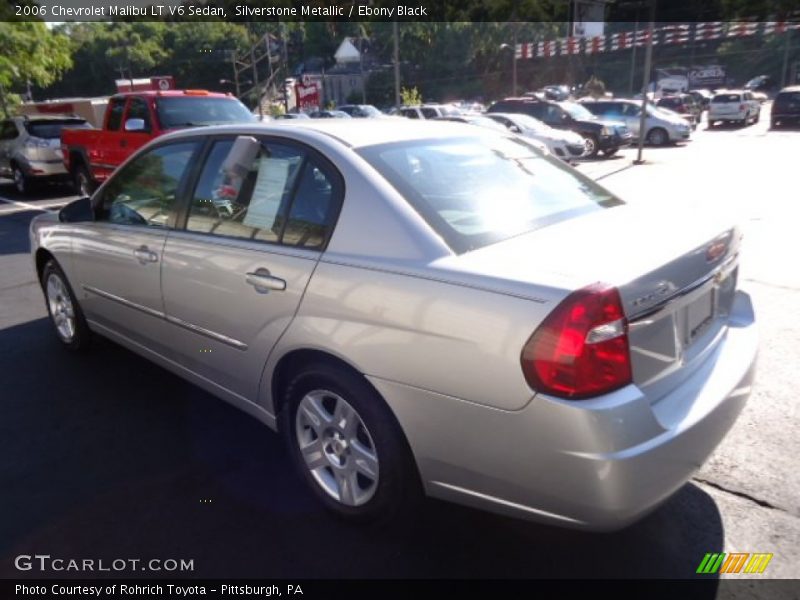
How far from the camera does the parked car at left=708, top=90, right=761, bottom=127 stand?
2822 cm

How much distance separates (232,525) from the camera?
2725mm

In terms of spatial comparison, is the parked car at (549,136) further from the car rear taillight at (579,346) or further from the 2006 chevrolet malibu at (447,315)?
the car rear taillight at (579,346)

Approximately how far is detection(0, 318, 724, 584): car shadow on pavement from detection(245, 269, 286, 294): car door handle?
948 millimetres

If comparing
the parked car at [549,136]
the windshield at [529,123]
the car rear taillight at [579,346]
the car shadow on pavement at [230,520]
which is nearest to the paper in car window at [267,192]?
the car shadow on pavement at [230,520]

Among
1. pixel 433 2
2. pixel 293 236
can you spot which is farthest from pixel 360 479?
pixel 433 2

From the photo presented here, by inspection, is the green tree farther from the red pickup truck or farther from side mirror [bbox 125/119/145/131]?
side mirror [bbox 125/119/145/131]

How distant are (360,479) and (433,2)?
69472 mm

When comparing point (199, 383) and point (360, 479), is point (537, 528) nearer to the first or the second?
point (360, 479)

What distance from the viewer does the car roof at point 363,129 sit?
2.89 meters

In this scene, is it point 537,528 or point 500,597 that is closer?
point 500,597

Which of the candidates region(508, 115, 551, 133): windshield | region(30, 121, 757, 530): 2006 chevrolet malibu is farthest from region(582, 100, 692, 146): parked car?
region(30, 121, 757, 530): 2006 chevrolet malibu

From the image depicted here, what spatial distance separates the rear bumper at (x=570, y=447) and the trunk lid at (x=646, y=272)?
0.13 metres

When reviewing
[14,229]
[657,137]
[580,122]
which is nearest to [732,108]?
[657,137]

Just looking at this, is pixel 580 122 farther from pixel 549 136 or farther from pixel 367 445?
pixel 367 445
